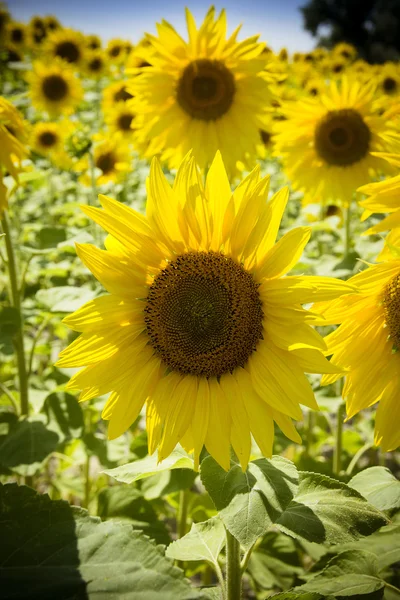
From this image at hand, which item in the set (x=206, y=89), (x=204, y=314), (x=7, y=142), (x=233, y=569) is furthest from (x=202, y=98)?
(x=233, y=569)

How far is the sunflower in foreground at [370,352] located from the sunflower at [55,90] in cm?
539

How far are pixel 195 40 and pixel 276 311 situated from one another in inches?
74.0

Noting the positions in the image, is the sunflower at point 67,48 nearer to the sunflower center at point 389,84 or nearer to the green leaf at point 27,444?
the sunflower center at point 389,84

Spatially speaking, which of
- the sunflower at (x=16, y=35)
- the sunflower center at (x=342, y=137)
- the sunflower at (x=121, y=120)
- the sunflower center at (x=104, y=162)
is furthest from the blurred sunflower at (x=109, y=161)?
the sunflower at (x=16, y=35)

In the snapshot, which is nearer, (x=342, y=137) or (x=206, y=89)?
(x=206, y=89)

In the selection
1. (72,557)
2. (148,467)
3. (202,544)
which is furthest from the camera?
(202,544)

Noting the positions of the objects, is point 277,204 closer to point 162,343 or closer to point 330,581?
point 162,343

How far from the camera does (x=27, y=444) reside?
217 cm

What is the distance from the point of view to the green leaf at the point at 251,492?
1.15 metres

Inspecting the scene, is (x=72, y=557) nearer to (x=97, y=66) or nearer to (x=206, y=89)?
(x=206, y=89)

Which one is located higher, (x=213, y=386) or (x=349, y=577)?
(x=213, y=386)

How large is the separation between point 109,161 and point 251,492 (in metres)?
3.67

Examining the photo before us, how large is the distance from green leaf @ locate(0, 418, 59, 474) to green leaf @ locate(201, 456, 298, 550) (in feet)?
3.30

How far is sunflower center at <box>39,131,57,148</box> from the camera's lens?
532cm
